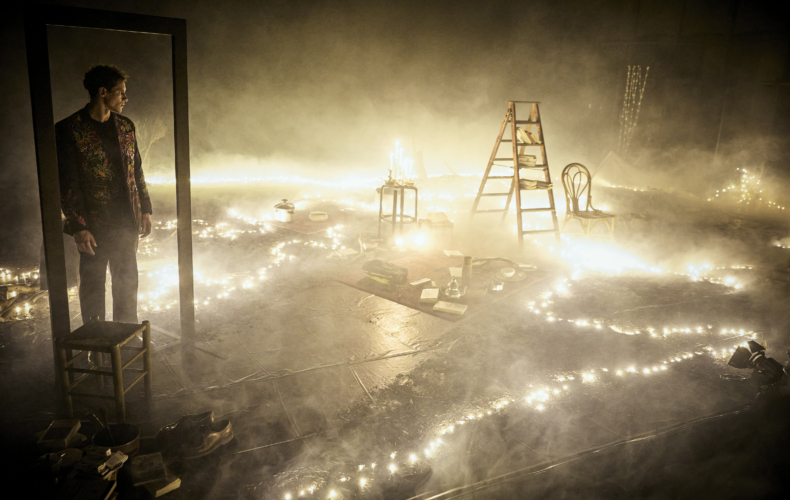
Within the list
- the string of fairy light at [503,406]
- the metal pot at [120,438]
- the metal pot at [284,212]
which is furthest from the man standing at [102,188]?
the metal pot at [284,212]

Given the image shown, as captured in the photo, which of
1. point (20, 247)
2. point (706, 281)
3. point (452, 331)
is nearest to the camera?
point (452, 331)

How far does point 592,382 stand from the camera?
9.30ft

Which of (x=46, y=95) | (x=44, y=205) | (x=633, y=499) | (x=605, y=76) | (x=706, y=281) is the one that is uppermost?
(x=605, y=76)

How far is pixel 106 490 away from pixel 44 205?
1411 mm

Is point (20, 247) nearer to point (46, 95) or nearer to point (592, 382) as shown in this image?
point (46, 95)

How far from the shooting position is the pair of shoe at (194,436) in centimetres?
207

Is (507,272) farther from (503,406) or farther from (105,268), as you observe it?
(105,268)

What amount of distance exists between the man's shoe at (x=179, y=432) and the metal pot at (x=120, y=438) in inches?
3.9

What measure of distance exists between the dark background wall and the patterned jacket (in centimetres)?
575

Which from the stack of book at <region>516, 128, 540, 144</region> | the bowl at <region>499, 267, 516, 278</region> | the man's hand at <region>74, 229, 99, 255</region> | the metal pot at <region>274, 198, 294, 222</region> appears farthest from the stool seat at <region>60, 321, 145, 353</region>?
the stack of book at <region>516, 128, 540, 144</region>

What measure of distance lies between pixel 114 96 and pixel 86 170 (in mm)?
427

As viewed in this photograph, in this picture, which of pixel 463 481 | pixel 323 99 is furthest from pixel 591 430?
pixel 323 99

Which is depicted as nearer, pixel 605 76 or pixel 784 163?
pixel 784 163

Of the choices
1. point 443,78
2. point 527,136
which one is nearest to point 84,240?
point 527,136
